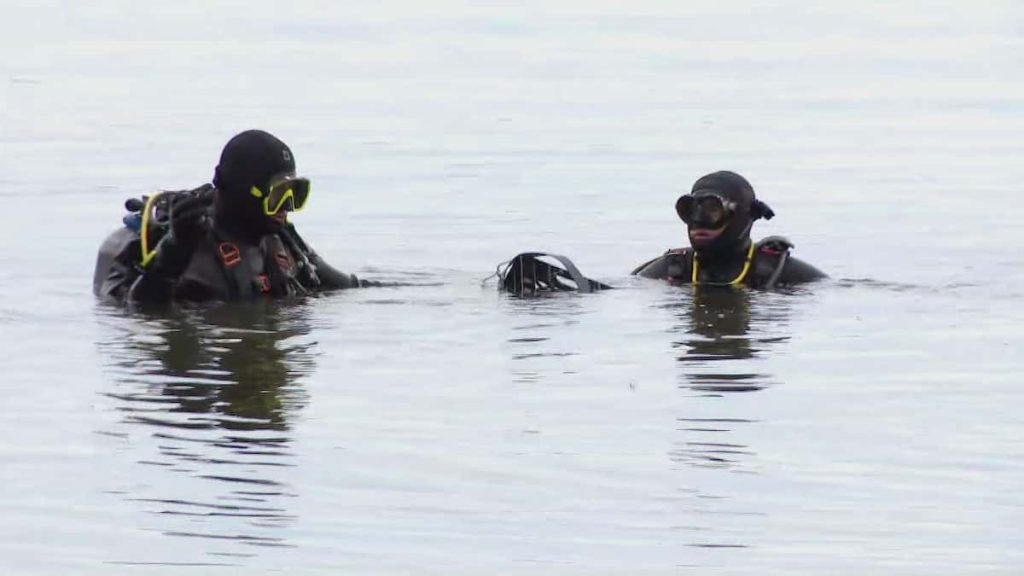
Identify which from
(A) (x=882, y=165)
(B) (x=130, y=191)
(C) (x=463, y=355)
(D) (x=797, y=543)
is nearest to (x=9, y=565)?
(D) (x=797, y=543)

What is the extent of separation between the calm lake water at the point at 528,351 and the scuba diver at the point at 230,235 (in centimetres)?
13

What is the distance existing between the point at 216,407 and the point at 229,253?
246 cm

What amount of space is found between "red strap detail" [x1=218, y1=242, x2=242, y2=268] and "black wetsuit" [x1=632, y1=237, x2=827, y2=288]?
2533 mm

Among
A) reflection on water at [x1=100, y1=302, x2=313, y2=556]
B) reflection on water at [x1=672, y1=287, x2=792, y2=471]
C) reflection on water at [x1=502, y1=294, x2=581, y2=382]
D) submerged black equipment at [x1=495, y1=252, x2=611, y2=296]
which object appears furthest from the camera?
submerged black equipment at [x1=495, y1=252, x2=611, y2=296]

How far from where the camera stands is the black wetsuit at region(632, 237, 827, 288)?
13.0 m

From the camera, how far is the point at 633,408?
956 cm

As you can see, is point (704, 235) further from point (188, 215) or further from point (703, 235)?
point (188, 215)

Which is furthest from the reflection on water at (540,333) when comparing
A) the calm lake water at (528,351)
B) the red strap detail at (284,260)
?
the red strap detail at (284,260)

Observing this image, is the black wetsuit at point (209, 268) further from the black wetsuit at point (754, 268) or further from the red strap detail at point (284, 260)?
the black wetsuit at point (754, 268)

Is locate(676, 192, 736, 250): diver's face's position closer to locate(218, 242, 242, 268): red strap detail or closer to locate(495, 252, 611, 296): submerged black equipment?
locate(495, 252, 611, 296): submerged black equipment

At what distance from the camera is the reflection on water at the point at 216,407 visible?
765 cm

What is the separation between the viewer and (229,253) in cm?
1191

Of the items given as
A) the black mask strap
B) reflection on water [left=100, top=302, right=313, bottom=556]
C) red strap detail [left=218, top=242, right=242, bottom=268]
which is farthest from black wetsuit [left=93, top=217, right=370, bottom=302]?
the black mask strap

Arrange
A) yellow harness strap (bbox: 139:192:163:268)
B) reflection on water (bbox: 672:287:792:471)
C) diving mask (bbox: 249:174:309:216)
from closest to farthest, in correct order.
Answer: reflection on water (bbox: 672:287:792:471)
yellow harness strap (bbox: 139:192:163:268)
diving mask (bbox: 249:174:309:216)
